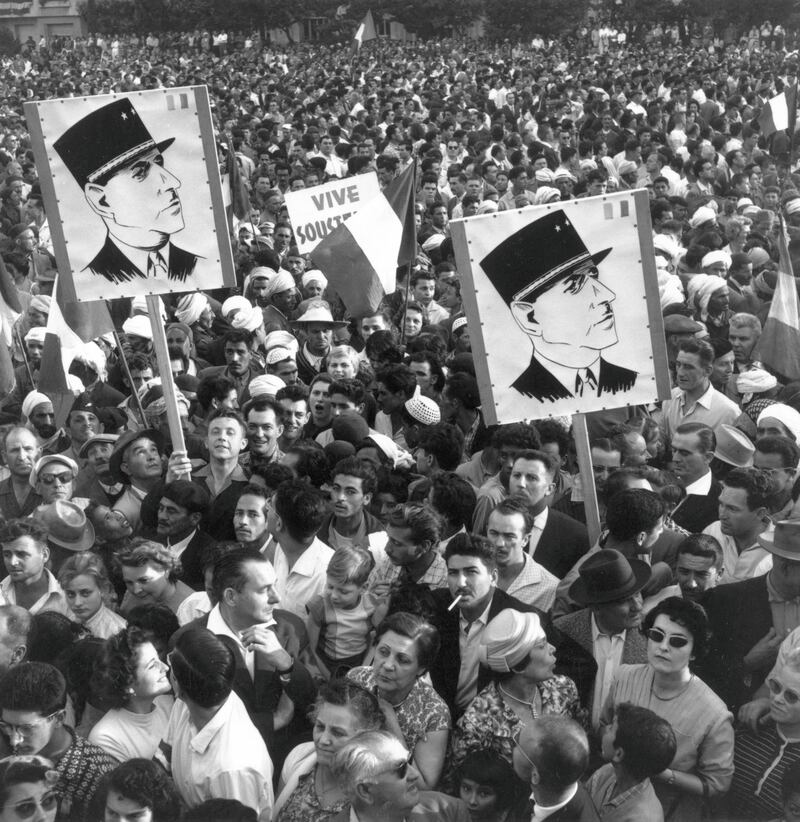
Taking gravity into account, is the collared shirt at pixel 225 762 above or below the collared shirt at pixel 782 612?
above

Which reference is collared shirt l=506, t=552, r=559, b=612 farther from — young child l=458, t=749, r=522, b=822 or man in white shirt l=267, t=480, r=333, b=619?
young child l=458, t=749, r=522, b=822

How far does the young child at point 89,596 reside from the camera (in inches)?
192

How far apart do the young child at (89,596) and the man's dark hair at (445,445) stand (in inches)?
71.9

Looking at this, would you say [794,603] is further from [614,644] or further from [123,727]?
[123,727]

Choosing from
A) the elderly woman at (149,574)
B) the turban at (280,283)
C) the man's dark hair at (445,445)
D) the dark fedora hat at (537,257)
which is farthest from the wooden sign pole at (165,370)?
the turban at (280,283)

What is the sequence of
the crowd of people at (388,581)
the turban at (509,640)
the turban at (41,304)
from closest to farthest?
1. the crowd of people at (388,581)
2. the turban at (509,640)
3. the turban at (41,304)

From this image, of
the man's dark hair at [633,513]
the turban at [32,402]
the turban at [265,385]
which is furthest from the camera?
the turban at [265,385]

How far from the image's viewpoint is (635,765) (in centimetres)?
361

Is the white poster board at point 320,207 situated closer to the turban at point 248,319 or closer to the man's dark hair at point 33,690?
the turban at point 248,319

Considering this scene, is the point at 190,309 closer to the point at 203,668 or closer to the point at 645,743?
the point at 203,668

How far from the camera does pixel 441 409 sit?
7.20 m

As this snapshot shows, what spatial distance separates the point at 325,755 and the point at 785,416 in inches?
129

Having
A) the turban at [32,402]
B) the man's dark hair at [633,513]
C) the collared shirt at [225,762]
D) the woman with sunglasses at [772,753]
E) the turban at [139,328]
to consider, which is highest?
the turban at [139,328]

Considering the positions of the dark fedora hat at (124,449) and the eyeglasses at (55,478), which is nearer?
the eyeglasses at (55,478)
